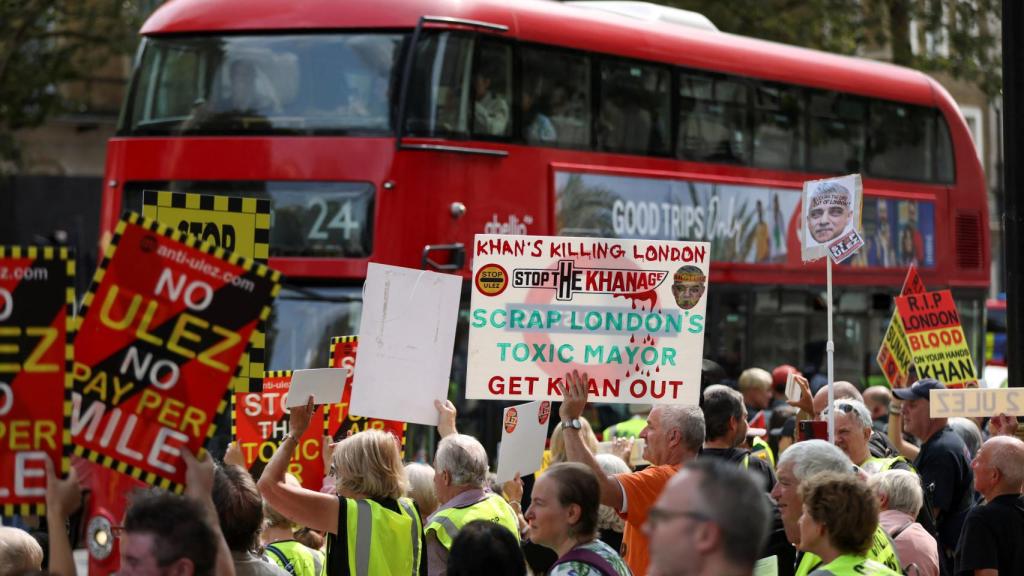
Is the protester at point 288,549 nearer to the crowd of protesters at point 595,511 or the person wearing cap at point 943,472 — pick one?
the crowd of protesters at point 595,511

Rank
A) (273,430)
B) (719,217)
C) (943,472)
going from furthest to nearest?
(719,217), (943,472), (273,430)

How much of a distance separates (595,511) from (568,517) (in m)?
0.10

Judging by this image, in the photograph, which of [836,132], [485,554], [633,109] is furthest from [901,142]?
[485,554]

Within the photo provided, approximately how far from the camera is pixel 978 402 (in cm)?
752

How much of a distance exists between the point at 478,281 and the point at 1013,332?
114 inches

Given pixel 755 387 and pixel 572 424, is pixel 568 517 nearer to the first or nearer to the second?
pixel 572 424

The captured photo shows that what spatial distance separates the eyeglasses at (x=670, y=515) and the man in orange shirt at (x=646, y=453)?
8.27ft

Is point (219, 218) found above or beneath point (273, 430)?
above

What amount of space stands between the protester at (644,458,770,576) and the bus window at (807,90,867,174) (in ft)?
42.1

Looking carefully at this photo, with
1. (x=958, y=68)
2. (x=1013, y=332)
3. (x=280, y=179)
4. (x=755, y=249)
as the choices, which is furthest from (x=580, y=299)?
(x=958, y=68)

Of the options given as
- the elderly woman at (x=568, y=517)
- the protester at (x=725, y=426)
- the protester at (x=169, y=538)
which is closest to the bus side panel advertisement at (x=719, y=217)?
the protester at (x=725, y=426)

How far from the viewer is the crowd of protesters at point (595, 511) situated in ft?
12.0

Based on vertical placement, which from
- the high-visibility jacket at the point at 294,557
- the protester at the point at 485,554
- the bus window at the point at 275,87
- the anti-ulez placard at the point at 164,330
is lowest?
the high-visibility jacket at the point at 294,557

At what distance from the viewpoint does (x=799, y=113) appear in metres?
16.0
